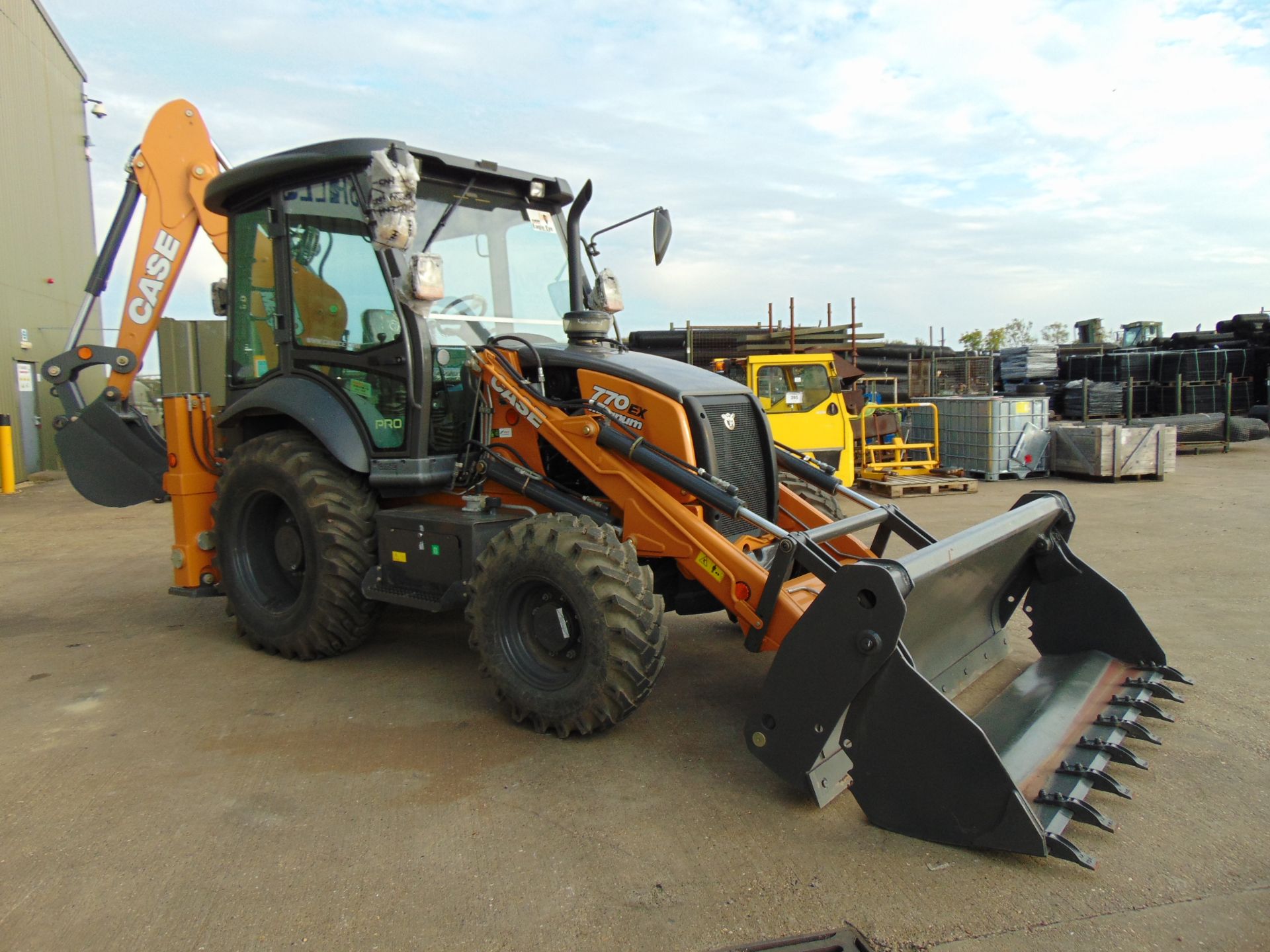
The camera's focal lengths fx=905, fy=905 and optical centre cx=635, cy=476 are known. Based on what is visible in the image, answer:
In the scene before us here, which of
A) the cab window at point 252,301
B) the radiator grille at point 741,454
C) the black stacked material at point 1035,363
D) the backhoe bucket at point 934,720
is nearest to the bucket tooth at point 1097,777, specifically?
the backhoe bucket at point 934,720

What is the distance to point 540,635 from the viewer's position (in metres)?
3.97

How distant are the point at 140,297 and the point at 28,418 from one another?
11.5 metres

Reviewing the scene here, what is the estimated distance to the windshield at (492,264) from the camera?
490 cm

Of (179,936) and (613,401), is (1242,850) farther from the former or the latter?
(179,936)

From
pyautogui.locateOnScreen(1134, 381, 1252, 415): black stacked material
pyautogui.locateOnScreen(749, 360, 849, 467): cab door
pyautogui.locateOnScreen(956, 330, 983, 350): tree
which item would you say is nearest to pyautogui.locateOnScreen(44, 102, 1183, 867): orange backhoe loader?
pyautogui.locateOnScreen(749, 360, 849, 467): cab door

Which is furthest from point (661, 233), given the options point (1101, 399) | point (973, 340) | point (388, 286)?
point (973, 340)

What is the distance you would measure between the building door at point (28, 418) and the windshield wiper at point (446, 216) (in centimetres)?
1347

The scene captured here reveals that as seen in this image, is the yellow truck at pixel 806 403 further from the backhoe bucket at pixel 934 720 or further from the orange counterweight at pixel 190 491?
the backhoe bucket at pixel 934 720

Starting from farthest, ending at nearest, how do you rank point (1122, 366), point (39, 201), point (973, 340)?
point (973, 340)
point (1122, 366)
point (39, 201)

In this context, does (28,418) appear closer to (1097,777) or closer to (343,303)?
(343,303)

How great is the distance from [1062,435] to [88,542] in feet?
43.5

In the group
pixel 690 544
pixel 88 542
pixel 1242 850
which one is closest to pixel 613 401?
pixel 690 544

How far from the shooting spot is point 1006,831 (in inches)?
114

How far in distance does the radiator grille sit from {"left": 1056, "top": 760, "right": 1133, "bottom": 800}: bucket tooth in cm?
173
